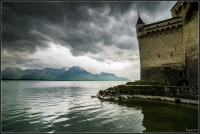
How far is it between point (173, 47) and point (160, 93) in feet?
32.9

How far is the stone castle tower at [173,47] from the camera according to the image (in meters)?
19.7

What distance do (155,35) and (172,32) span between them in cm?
325

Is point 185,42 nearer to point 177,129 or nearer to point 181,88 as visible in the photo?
point 181,88

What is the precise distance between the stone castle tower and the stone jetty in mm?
3080

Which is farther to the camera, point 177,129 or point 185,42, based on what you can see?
point 185,42

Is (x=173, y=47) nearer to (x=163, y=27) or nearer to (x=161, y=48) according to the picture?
(x=161, y=48)

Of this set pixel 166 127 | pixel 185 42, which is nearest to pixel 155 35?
pixel 185 42

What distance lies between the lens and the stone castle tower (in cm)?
1973

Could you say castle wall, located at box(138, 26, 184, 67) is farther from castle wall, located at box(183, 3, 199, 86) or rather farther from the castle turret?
castle wall, located at box(183, 3, 199, 86)

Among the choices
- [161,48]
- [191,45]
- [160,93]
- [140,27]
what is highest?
[140,27]

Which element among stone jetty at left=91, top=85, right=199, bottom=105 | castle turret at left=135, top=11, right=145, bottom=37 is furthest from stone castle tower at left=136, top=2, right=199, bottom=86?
stone jetty at left=91, top=85, right=199, bottom=105

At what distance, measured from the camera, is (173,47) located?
2411 centimetres

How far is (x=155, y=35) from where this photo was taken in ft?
87.0

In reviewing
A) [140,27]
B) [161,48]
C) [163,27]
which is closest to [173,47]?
[161,48]
